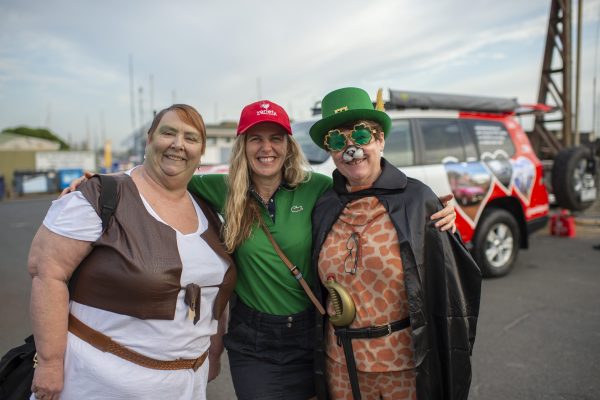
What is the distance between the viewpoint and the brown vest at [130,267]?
65.4 inches

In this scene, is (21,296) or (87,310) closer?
(87,310)

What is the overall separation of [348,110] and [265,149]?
495 millimetres

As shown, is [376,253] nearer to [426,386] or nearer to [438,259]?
[438,259]

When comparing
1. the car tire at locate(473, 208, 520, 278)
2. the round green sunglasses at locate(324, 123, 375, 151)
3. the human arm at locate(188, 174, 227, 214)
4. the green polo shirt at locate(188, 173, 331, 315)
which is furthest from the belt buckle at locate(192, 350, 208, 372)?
the car tire at locate(473, 208, 520, 278)

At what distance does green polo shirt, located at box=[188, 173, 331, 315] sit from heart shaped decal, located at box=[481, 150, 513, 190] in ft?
13.8

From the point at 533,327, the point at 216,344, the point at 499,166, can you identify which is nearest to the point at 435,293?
the point at 216,344

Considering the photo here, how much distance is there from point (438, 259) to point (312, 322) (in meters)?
0.69

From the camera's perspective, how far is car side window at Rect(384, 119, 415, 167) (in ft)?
17.1

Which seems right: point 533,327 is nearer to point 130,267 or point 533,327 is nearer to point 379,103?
point 379,103

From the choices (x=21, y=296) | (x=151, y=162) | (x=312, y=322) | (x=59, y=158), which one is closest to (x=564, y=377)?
(x=312, y=322)

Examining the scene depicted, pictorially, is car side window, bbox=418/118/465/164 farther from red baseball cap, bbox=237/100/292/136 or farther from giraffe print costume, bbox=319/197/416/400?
giraffe print costume, bbox=319/197/416/400

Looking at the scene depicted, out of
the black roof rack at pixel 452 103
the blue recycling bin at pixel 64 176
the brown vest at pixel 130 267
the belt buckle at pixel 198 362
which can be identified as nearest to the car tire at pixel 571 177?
the black roof rack at pixel 452 103

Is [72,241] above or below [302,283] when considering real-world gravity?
above

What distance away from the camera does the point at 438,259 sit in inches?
74.2
